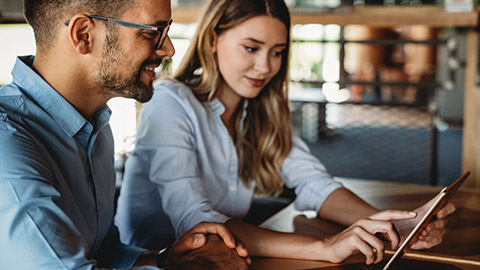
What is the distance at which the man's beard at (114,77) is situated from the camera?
107cm

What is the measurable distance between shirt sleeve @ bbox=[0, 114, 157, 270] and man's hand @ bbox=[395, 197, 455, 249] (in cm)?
76

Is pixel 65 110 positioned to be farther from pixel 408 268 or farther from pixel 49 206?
pixel 408 268

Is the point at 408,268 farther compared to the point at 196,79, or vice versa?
the point at 196,79

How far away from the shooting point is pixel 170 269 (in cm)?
96

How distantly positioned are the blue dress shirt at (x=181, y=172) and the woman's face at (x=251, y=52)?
0.10 meters

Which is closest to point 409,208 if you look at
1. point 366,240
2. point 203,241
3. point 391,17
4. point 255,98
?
point 366,240

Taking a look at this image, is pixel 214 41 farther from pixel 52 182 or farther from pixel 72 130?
pixel 52 182

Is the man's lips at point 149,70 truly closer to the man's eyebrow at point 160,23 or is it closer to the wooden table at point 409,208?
the man's eyebrow at point 160,23

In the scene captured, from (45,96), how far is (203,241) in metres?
0.41

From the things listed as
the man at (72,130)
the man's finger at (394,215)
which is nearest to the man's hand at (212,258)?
the man at (72,130)

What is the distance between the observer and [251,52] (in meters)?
1.62

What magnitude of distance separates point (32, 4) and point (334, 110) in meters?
3.84

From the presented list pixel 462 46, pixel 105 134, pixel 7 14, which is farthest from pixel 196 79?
pixel 462 46

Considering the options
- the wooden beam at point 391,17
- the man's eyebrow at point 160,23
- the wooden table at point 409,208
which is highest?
the wooden beam at point 391,17
